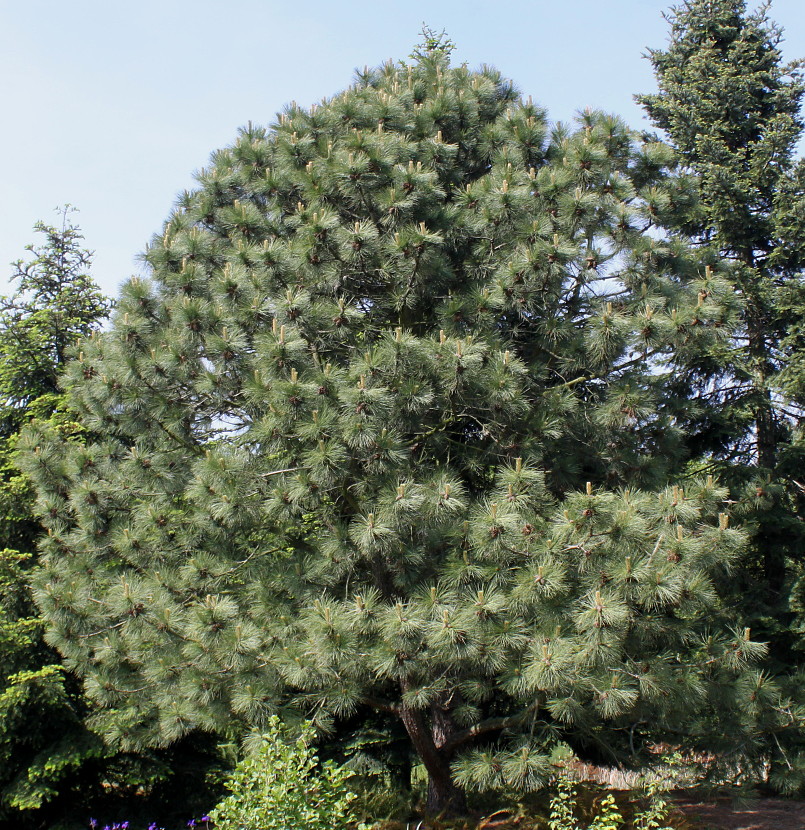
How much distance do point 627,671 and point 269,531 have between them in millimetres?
2962

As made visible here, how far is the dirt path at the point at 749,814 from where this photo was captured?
7500mm

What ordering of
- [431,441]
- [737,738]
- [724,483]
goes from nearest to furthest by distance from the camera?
[737,738] → [431,441] → [724,483]

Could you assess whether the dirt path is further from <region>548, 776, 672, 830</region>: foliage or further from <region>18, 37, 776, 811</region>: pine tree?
<region>18, 37, 776, 811</region>: pine tree

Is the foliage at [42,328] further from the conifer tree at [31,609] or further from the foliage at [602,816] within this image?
the foliage at [602,816]

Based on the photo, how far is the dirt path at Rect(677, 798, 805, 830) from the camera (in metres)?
7.50

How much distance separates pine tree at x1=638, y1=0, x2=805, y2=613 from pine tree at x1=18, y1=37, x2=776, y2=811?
2955 mm

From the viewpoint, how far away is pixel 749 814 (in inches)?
321

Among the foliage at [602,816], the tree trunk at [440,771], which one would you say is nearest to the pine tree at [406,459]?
the tree trunk at [440,771]

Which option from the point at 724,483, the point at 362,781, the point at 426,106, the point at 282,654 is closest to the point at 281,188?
the point at 426,106

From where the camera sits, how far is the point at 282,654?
5.18m

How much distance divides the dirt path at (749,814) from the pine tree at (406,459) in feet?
6.29

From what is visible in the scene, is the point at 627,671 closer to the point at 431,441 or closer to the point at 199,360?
the point at 431,441

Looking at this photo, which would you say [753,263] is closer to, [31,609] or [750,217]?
[750,217]

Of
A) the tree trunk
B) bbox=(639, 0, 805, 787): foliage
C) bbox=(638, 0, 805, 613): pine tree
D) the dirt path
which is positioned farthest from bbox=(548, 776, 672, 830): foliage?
bbox=(638, 0, 805, 613): pine tree
